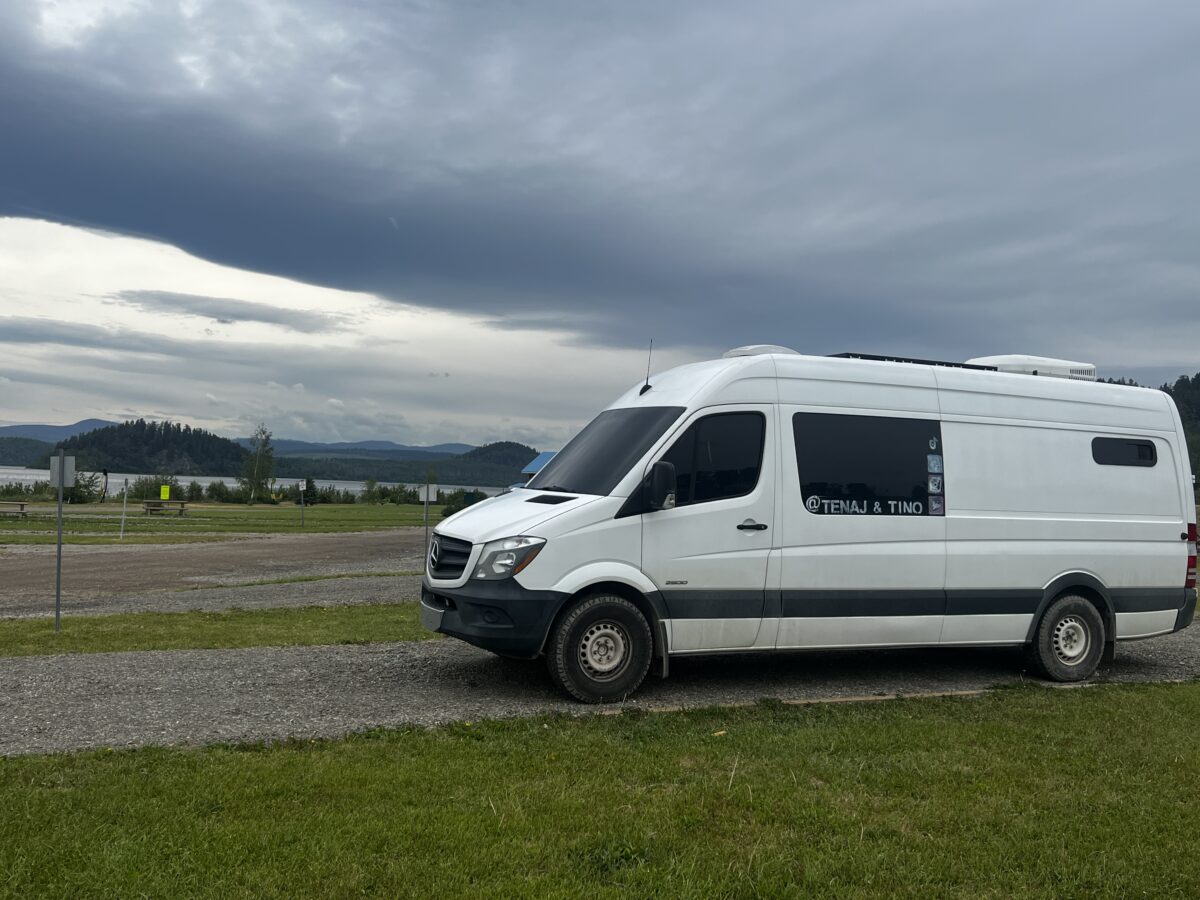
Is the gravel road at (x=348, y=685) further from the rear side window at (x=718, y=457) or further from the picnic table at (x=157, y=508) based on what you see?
the picnic table at (x=157, y=508)

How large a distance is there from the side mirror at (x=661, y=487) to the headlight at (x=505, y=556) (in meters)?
0.94

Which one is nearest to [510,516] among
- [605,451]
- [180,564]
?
[605,451]

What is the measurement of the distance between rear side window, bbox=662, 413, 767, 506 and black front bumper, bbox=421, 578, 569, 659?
1.42m

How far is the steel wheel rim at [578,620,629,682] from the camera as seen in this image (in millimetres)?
7902

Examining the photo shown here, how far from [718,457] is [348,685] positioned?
3590mm

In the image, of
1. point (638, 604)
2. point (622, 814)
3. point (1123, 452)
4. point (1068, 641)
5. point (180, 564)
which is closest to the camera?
point (622, 814)

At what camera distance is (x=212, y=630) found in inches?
487

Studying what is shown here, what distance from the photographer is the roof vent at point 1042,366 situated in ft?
34.7

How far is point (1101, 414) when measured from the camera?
10.2m

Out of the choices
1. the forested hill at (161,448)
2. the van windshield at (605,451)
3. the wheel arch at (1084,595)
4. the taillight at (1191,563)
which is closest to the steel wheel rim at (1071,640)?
the wheel arch at (1084,595)

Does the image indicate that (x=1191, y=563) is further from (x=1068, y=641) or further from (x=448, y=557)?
(x=448, y=557)

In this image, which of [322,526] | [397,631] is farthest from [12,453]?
[397,631]

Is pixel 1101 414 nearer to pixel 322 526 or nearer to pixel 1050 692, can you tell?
pixel 1050 692

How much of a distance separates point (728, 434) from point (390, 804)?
4421 mm
